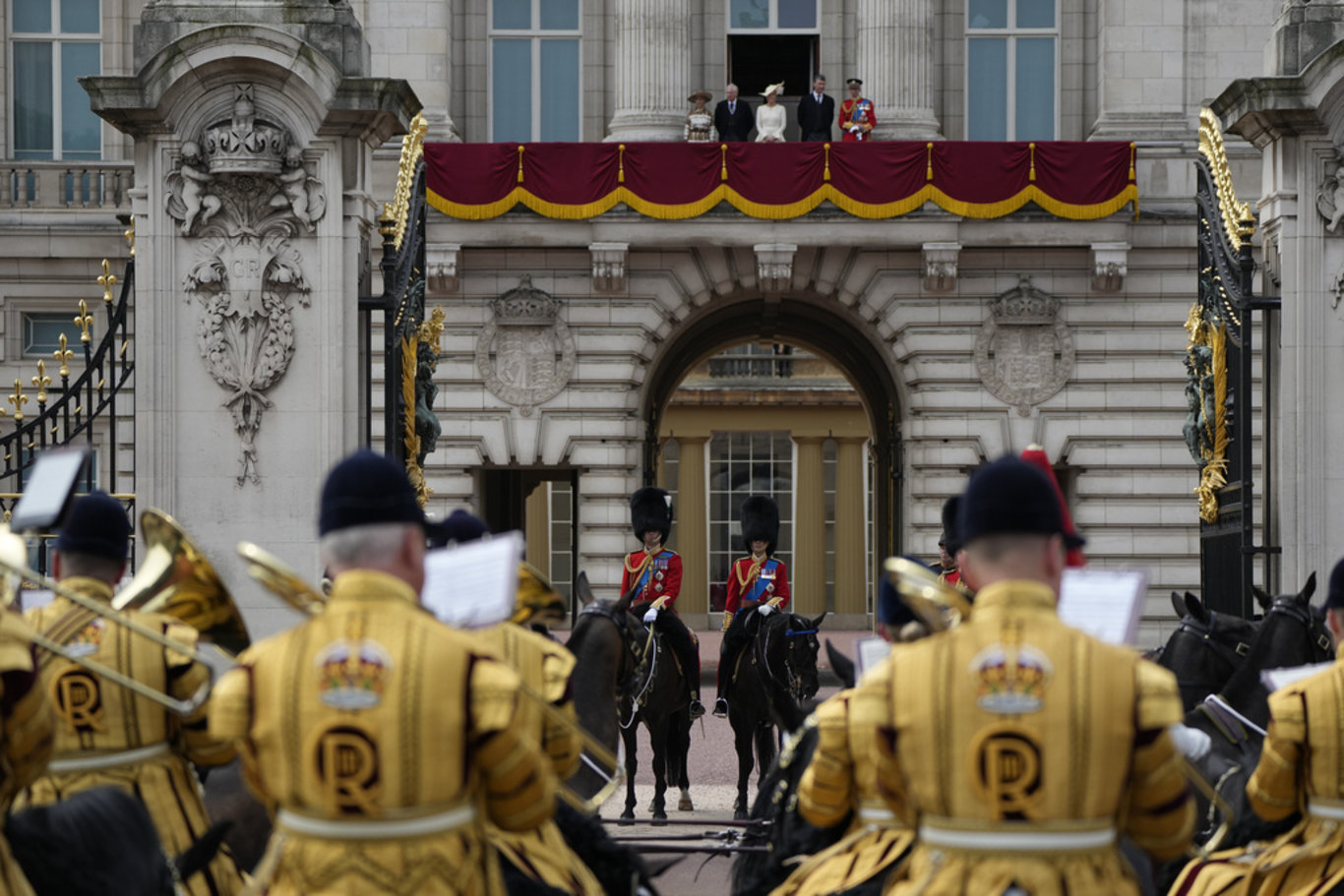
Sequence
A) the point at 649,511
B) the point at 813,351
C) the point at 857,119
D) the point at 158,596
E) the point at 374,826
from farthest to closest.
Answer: the point at 813,351 → the point at 857,119 → the point at 649,511 → the point at 158,596 → the point at 374,826

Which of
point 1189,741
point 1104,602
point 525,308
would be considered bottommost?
point 1189,741

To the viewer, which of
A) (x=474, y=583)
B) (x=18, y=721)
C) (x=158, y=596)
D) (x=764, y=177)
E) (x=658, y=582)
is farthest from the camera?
(x=764, y=177)

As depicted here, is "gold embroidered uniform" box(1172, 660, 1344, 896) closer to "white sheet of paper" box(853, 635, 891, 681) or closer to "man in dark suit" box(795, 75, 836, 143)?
"white sheet of paper" box(853, 635, 891, 681)

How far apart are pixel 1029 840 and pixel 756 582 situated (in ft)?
31.0

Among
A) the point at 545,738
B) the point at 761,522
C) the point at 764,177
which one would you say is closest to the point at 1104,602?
the point at 545,738

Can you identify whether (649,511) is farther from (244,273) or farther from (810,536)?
(810,536)

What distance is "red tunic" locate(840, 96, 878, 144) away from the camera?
23.9 m

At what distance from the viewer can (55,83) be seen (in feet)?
85.3

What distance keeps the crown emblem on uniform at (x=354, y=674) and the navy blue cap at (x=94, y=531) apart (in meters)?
1.56

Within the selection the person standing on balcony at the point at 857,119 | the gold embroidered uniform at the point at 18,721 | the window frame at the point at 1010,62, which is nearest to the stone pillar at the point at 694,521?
the window frame at the point at 1010,62

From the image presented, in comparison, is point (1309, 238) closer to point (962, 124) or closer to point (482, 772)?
point (482, 772)

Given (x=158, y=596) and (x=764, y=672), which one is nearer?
(x=158, y=596)

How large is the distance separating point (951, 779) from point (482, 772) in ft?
3.08

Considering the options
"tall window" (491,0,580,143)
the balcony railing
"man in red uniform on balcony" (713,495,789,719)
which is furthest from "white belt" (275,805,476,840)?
"tall window" (491,0,580,143)
